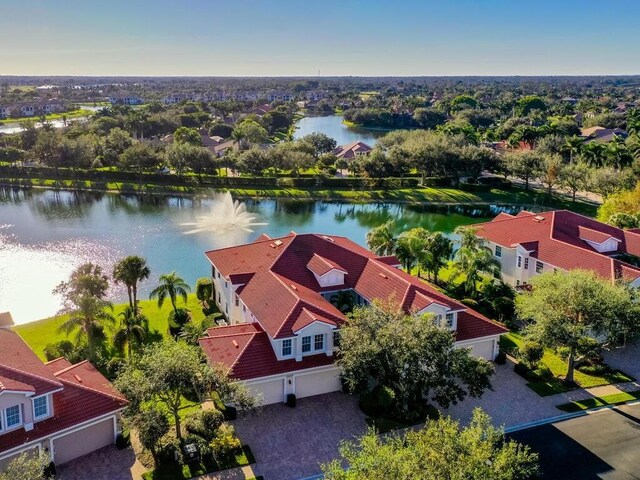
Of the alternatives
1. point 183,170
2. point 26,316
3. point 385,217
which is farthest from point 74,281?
point 183,170

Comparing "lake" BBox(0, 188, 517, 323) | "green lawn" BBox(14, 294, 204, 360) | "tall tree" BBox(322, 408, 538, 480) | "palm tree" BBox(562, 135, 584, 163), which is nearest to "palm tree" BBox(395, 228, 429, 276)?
"green lawn" BBox(14, 294, 204, 360)

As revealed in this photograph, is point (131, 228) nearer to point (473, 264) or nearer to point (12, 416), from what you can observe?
point (473, 264)

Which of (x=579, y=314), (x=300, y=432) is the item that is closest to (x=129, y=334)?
(x=300, y=432)

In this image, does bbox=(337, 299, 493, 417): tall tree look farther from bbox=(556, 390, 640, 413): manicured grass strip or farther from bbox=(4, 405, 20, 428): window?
bbox=(4, 405, 20, 428): window

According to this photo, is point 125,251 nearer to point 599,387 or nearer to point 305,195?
point 305,195

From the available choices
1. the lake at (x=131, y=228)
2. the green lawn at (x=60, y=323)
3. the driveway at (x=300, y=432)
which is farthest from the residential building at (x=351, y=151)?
the driveway at (x=300, y=432)

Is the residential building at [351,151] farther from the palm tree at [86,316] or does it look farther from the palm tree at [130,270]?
the palm tree at [86,316]
